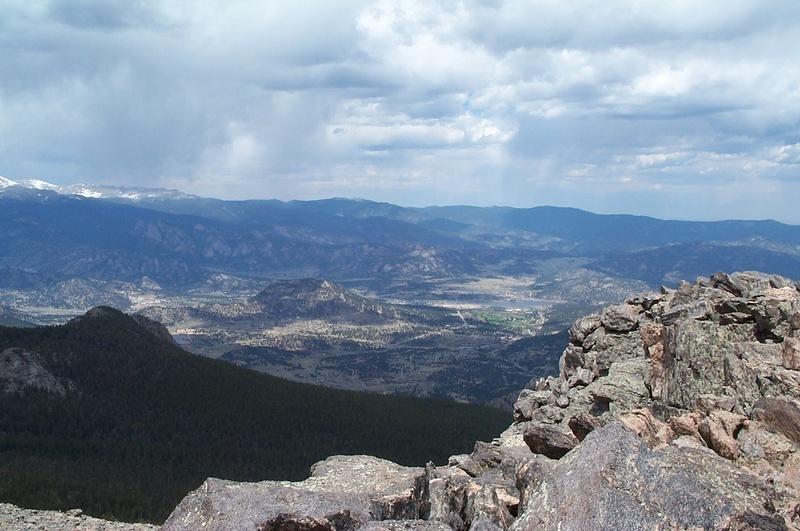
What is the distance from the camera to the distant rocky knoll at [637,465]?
20.6 meters

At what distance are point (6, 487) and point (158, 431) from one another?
6027 centimetres

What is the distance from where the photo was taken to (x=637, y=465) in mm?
21422

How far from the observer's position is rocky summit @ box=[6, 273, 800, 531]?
20.5 m

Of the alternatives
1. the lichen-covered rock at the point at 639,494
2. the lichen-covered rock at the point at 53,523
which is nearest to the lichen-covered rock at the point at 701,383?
the lichen-covered rock at the point at 639,494

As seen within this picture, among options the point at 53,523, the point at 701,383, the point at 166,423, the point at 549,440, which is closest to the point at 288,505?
the point at 549,440

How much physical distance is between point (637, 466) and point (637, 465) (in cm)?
4

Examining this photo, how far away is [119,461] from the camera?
123 m

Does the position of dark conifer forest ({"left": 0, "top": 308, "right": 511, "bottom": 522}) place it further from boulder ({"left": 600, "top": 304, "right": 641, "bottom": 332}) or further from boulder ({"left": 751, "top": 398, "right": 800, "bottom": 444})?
boulder ({"left": 751, "top": 398, "right": 800, "bottom": 444})

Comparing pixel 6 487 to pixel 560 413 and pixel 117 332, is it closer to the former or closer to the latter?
pixel 560 413

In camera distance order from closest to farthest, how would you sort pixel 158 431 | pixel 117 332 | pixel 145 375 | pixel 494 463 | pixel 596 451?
1. pixel 596 451
2. pixel 494 463
3. pixel 158 431
4. pixel 145 375
5. pixel 117 332

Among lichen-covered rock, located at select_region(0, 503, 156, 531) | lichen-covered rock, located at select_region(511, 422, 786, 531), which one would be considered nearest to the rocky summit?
lichen-covered rock, located at select_region(511, 422, 786, 531)

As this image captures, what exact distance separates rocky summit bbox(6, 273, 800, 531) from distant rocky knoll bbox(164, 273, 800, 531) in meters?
0.06

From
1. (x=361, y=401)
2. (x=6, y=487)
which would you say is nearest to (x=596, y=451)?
(x=6, y=487)

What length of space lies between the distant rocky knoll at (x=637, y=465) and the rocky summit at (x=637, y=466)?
6 cm
